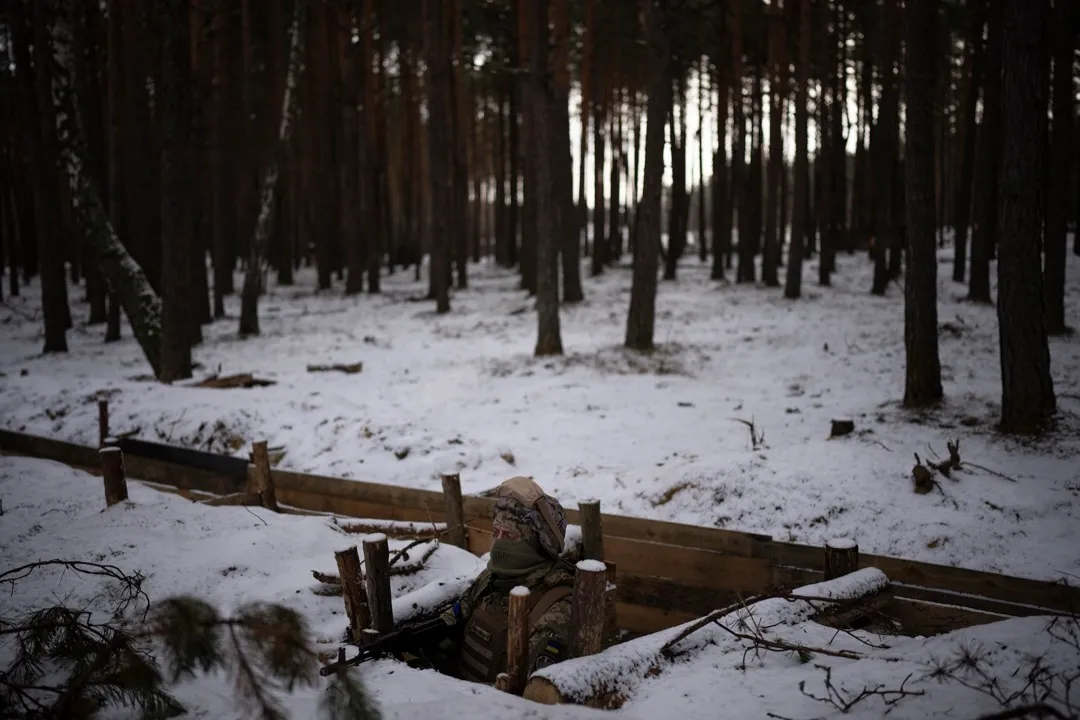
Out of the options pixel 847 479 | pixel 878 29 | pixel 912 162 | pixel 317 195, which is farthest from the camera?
pixel 317 195

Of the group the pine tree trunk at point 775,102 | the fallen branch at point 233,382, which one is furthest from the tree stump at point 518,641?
the pine tree trunk at point 775,102

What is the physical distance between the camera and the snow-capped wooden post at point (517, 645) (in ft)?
12.5

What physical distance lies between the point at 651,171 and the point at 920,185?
4.83 metres

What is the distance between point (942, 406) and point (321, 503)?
718 centimetres

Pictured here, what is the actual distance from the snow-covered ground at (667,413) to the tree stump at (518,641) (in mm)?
3530

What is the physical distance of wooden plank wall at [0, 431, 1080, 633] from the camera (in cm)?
492

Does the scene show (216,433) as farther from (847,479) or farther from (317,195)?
(317,195)

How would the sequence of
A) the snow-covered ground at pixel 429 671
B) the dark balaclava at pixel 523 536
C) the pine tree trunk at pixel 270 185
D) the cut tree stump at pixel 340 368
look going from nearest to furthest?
the snow-covered ground at pixel 429 671
the dark balaclava at pixel 523 536
the cut tree stump at pixel 340 368
the pine tree trunk at pixel 270 185

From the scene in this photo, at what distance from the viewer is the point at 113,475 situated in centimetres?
654

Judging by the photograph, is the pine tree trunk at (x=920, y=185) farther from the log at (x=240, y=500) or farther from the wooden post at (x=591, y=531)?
the log at (x=240, y=500)

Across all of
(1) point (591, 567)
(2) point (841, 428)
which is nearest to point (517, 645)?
(1) point (591, 567)

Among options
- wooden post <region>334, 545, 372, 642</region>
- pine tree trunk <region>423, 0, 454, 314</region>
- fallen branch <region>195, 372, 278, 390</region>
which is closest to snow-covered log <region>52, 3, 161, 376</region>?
fallen branch <region>195, 372, 278, 390</region>

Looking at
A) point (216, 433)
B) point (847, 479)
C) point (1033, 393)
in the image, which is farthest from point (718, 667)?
point (216, 433)

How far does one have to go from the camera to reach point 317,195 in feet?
78.1
